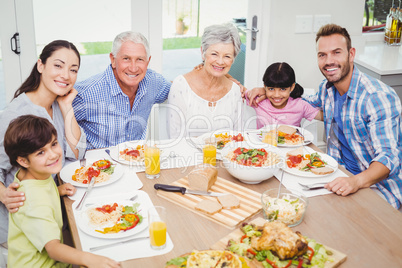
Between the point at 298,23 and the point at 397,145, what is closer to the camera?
the point at 397,145

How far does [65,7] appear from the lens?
312 centimetres

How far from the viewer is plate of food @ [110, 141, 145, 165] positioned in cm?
198

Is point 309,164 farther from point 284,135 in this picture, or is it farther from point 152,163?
point 152,163

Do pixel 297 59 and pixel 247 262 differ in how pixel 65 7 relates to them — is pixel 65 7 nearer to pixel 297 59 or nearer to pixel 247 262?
pixel 297 59

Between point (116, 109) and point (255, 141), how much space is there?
0.84 metres

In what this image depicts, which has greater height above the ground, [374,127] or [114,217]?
[374,127]

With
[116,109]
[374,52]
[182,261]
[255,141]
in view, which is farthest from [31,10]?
[374,52]

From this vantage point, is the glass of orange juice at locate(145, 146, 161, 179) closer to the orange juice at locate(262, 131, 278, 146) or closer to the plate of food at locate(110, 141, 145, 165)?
the plate of food at locate(110, 141, 145, 165)

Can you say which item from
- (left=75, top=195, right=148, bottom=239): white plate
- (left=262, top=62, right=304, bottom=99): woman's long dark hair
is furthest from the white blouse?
(left=75, top=195, right=148, bottom=239): white plate

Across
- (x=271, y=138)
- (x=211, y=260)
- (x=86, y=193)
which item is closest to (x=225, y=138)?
(x=271, y=138)

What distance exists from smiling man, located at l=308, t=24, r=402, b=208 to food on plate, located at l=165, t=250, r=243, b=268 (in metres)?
1.05

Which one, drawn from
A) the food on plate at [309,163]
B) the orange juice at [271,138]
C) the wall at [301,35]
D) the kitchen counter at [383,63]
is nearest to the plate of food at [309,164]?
the food on plate at [309,163]

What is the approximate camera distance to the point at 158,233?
53.2 inches

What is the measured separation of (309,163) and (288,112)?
81 centimetres
